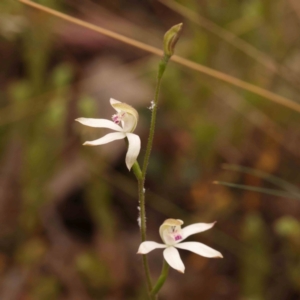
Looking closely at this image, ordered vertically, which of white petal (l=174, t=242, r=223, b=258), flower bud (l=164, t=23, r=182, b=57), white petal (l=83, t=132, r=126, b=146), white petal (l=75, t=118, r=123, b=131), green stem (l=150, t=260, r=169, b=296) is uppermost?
flower bud (l=164, t=23, r=182, b=57)

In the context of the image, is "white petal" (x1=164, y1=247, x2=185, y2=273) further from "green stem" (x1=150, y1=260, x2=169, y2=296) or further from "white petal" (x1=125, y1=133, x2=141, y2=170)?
"white petal" (x1=125, y1=133, x2=141, y2=170)

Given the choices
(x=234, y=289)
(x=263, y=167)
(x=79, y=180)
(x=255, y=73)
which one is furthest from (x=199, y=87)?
(x=234, y=289)

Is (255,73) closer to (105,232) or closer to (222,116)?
(222,116)

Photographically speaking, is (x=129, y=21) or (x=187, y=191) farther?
(x=129, y=21)

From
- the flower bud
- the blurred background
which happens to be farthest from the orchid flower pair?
the blurred background

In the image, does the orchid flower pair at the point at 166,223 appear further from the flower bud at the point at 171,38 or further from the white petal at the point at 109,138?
the flower bud at the point at 171,38

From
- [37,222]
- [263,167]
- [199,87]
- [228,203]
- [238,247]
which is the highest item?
[199,87]
